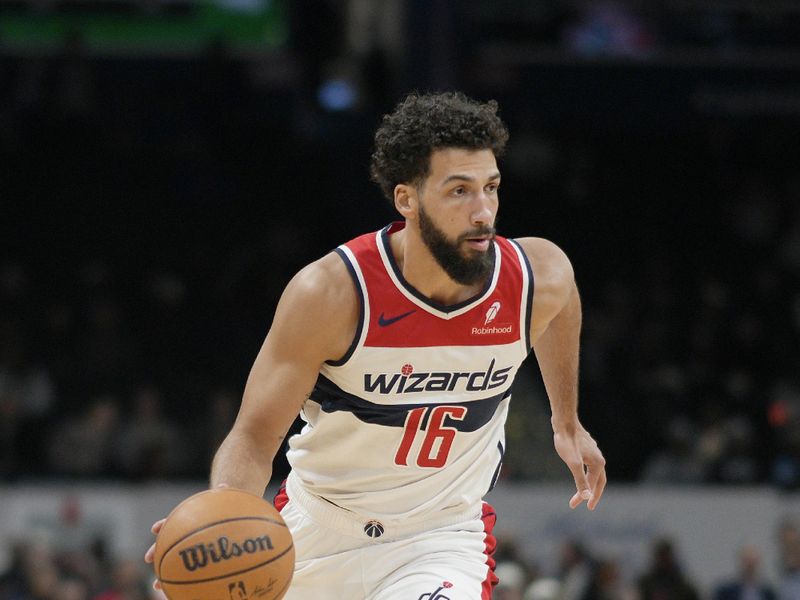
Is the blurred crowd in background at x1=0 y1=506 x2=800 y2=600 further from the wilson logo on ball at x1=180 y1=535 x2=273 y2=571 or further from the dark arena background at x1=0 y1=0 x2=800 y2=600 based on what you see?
the wilson logo on ball at x1=180 y1=535 x2=273 y2=571

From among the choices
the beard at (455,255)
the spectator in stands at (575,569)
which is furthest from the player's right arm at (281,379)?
the spectator in stands at (575,569)

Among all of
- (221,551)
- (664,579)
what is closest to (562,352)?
(221,551)

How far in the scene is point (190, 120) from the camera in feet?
61.3

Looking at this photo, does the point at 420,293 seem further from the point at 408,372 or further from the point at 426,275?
the point at 408,372

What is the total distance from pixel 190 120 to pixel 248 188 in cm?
119

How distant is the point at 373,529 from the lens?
5.70 metres

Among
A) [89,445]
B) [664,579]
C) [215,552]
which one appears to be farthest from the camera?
[89,445]

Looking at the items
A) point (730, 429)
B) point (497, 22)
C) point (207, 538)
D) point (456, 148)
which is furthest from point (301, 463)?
point (497, 22)

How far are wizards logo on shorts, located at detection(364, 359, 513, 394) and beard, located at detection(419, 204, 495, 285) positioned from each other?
377mm

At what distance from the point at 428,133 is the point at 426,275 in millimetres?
566

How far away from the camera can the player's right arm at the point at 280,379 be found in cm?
521

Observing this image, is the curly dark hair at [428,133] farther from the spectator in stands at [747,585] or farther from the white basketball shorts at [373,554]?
the spectator in stands at [747,585]

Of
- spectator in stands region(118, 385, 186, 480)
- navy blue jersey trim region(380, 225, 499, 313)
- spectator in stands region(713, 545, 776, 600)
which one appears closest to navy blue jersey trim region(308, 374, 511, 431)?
navy blue jersey trim region(380, 225, 499, 313)

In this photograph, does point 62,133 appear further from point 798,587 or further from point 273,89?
point 798,587
